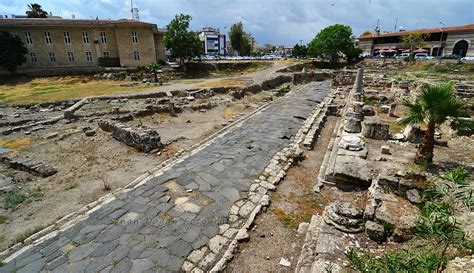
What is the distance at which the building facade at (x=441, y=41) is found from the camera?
151 feet

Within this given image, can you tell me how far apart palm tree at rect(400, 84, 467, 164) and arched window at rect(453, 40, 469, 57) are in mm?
55143

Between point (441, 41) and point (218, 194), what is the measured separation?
205ft

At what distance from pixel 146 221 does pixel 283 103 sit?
50.7 feet

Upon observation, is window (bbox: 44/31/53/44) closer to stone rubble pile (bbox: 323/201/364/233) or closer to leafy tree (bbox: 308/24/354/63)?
leafy tree (bbox: 308/24/354/63)

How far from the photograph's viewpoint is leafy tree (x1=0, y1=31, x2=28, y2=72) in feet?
110

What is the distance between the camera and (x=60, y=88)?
101 ft

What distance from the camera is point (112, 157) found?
11.1 meters

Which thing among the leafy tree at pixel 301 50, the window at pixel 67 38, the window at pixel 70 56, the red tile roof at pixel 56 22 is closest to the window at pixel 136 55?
the red tile roof at pixel 56 22

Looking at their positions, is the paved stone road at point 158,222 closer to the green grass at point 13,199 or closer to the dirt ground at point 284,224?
the dirt ground at point 284,224

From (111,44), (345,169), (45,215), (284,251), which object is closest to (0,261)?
(45,215)

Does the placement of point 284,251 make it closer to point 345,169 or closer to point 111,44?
point 345,169

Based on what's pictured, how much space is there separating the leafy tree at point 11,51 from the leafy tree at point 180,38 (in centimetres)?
1982

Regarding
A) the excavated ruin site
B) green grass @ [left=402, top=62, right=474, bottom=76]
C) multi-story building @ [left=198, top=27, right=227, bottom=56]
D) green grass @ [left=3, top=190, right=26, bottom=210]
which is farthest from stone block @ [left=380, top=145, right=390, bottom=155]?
multi-story building @ [left=198, top=27, right=227, bottom=56]

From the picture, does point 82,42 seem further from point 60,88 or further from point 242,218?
point 242,218
